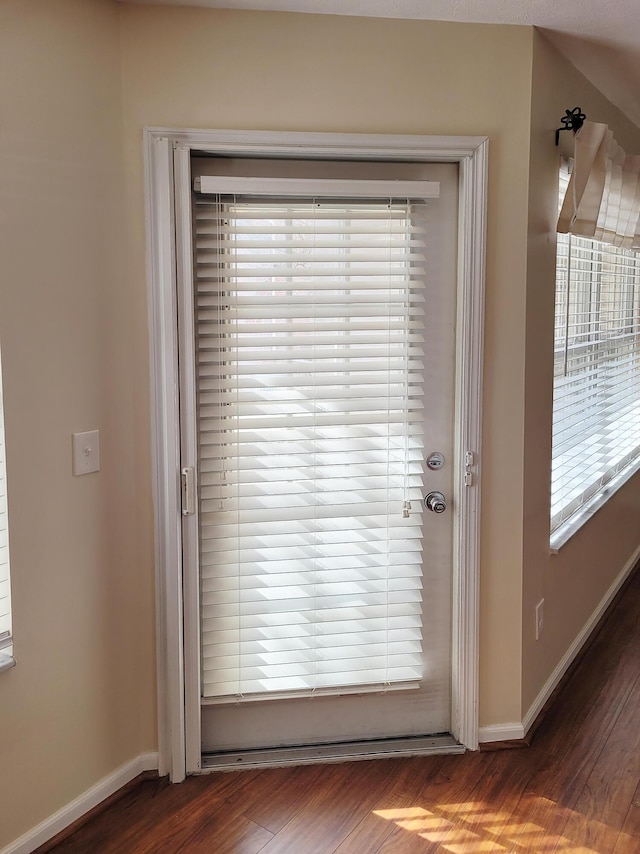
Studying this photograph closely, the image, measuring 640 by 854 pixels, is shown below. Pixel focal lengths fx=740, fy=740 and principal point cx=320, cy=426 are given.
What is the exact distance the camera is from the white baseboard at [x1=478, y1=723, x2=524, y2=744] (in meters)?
2.51

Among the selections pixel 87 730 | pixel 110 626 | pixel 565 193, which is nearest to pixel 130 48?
pixel 565 193

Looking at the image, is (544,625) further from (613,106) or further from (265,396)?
(613,106)

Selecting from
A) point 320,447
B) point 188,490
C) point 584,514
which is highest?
point 320,447

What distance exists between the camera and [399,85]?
2217 mm

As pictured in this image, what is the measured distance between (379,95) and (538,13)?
1.68 ft

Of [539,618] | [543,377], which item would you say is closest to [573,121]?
[543,377]

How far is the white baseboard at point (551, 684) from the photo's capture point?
2.52 metres

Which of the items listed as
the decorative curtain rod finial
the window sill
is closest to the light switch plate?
the window sill

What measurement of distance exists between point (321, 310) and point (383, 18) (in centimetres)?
87

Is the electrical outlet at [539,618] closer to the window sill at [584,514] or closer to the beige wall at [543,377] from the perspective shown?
the beige wall at [543,377]

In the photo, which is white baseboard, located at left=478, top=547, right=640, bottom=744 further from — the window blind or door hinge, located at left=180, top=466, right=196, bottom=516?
the window blind

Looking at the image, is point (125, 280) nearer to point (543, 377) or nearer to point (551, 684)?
point (543, 377)

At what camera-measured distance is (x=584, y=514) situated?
3115 millimetres

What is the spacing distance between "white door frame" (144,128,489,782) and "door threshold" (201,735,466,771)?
7 cm
